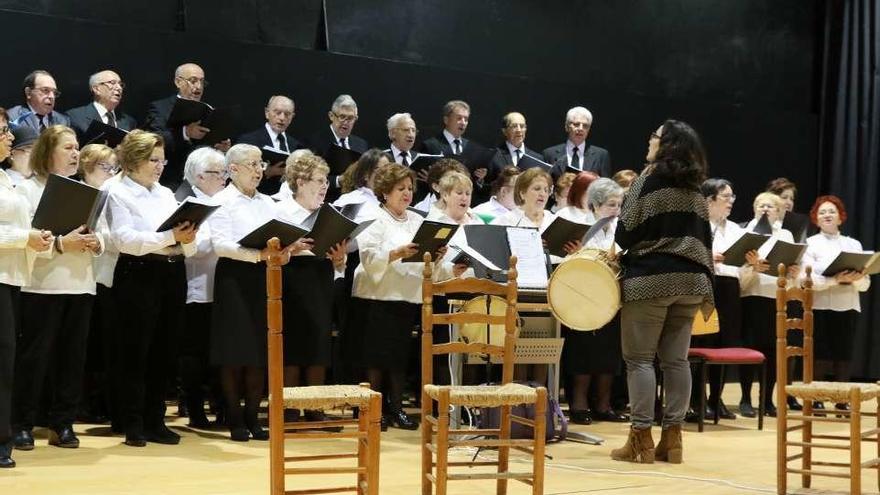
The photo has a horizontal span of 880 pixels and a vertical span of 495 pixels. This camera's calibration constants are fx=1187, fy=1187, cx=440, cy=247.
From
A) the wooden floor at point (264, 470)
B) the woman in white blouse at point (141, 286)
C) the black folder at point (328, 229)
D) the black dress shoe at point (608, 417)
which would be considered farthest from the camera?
the black dress shoe at point (608, 417)

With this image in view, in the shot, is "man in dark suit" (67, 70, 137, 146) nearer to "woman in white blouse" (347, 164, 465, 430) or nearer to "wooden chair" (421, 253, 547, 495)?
"woman in white blouse" (347, 164, 465, 430)

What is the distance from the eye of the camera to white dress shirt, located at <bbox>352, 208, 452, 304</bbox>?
21.9 feet

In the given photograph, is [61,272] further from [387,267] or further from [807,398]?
[807,398]

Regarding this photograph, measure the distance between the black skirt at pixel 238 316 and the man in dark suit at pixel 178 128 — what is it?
146 cm

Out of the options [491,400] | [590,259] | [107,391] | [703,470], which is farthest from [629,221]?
[107,391]

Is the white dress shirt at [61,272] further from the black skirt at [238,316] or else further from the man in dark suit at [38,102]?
the man in dark suit at [38,102]

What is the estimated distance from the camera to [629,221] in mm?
5445

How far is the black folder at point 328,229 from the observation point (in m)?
5.86

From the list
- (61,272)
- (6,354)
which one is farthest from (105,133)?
(6,354)

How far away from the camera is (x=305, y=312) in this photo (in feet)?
20.5

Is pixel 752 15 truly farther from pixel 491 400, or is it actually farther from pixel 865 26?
pixel 491 400

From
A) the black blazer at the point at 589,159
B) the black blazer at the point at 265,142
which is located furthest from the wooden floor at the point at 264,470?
the black blazer at the point at 589,159

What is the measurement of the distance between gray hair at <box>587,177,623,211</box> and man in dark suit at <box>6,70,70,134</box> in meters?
3.17

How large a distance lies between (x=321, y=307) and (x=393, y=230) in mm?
675
